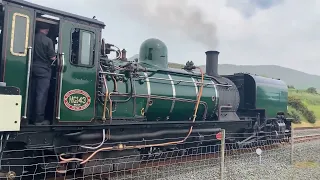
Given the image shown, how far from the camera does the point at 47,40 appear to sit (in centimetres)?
604

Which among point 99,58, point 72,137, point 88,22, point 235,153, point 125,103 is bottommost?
A: point 235,153

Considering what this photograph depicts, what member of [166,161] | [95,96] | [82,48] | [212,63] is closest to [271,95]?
[212,63]

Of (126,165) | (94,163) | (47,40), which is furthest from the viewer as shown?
(126,165)

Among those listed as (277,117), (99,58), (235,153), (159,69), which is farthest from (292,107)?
(99,58)

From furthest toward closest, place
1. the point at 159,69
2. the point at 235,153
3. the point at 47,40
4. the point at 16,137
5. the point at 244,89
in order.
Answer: the point at 244,89 → the point at 235,153 → the point at 159,69 → the point at 47,40 → the point at 16,137

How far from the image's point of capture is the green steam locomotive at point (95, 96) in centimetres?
554

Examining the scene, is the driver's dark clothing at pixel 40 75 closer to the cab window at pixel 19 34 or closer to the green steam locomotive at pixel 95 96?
the green steam locomotive at pixel 95 96

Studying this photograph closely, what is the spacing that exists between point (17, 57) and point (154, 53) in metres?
4.53

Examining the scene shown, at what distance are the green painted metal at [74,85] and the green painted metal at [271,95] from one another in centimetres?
748

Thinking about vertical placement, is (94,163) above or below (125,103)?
below

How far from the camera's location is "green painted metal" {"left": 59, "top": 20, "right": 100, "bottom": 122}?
6152 mm

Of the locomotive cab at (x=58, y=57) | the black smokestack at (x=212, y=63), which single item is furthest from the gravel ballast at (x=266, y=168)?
the black smokestack at (x=212, y=63)

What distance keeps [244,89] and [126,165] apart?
6791 millimetres

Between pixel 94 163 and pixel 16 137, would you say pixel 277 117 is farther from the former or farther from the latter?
pixel 16 137
